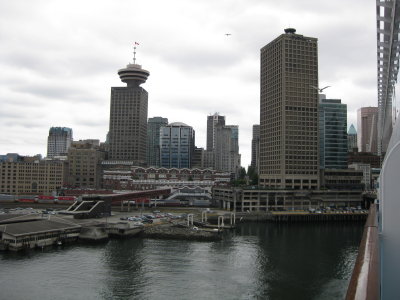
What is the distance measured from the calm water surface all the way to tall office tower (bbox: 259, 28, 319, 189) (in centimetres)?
7314

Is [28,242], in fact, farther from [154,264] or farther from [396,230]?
[396,230]

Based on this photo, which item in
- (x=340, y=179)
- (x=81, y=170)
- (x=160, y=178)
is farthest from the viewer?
(x=81, y=170)

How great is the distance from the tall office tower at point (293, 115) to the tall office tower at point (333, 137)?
28.3m

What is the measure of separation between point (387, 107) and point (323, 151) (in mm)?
150069

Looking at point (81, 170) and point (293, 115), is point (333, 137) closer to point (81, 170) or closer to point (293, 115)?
point (293, 115)

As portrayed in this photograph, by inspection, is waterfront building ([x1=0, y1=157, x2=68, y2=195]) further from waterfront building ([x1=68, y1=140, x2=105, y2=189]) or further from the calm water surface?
the calm water surface

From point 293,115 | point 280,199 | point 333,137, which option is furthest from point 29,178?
point 333,137

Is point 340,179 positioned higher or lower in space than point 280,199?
higher

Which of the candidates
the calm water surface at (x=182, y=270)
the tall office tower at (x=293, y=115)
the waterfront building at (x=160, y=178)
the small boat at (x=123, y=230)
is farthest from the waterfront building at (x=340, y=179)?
the small boat at (x=123, y=230)

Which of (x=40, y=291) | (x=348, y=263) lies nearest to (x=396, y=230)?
(x=40, y=291)

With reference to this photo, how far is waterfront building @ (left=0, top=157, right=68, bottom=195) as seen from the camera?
16975 cm

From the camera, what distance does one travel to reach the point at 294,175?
147 meters

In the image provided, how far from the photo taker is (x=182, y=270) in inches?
1981

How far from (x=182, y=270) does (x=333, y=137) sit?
14502 cm
